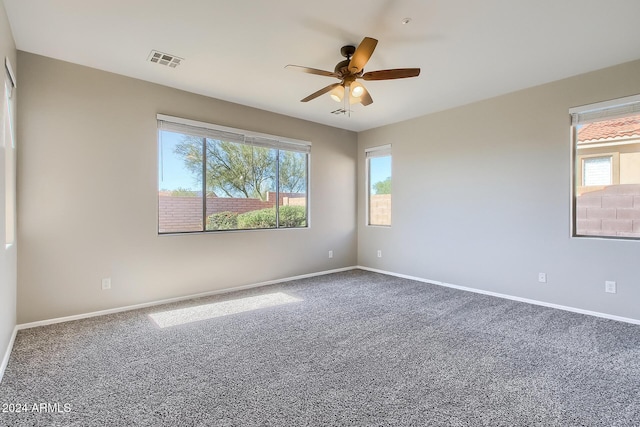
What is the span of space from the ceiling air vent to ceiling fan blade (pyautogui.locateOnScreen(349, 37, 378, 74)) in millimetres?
1718

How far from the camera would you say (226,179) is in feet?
14.1

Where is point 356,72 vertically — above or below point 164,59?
below

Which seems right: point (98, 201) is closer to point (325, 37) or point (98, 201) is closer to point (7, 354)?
point (7, 354)

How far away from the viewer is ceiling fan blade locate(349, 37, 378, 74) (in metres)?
2.26

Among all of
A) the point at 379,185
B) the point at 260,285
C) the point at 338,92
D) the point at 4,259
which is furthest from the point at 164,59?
the point at 379,185

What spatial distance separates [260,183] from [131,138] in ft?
5.75

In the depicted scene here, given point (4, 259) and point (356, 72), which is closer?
point (4, 259)

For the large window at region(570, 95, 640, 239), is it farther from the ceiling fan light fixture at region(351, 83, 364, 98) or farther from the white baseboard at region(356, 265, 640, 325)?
the ceiling fan light fixture at region(351, 83, 364, 98)

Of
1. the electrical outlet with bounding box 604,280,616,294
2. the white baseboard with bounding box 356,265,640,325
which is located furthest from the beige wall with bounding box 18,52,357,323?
the electrical outlet with bounding box 604,280,616,294

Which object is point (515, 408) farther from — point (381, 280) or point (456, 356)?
point (381, 280)

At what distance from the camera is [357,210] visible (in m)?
5.88

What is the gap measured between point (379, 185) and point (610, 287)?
3318 mm

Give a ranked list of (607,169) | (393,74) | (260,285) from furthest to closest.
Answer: (260,285)
(607,169)
(393,74)

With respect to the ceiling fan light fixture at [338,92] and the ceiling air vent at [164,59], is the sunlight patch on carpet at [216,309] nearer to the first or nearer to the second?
A: the ceiling fan light fixture at [338,92]
